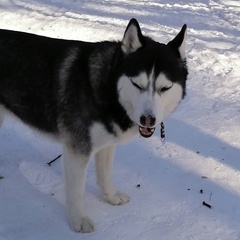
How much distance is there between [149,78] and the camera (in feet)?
8.20

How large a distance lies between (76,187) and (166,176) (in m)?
0.93

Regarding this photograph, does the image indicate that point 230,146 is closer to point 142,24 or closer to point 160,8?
point 142,24

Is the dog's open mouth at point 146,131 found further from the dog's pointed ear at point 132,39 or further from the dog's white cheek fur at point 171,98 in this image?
the dog's pointed ear at point 132,39

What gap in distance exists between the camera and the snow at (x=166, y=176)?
303 cm

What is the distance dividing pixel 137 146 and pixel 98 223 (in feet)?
3.54

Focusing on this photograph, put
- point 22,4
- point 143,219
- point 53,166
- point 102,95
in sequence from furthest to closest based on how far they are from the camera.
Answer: point 22,4, point 53,166, point 143,219, point 102,95

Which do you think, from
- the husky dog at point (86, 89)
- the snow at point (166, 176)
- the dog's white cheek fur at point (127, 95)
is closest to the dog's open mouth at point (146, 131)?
the husky dog at point (86, 89)

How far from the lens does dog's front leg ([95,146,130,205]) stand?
3.27 m

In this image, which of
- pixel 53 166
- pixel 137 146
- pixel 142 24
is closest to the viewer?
pixel 53 166

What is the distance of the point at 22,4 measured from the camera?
25.2 feet

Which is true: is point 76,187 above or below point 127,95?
below

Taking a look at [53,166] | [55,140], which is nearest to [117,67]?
[55,140]

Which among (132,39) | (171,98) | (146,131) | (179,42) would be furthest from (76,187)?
(179,42)

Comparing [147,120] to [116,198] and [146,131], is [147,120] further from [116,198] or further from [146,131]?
[116,198]
